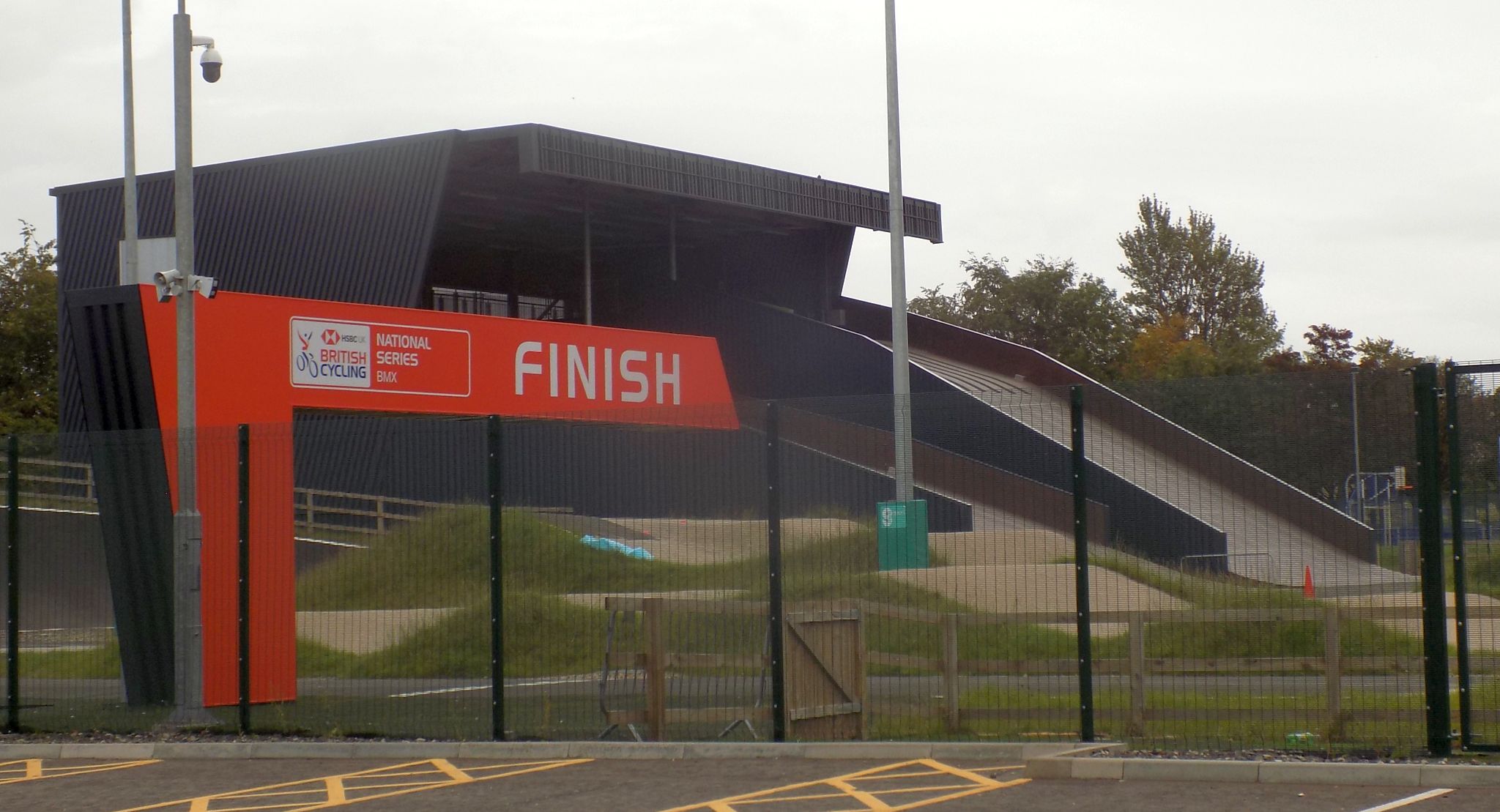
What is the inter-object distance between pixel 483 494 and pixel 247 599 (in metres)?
2.43

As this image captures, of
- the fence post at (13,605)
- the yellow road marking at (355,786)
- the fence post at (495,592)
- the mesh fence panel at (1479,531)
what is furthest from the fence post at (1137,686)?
the fence post at (13,605)

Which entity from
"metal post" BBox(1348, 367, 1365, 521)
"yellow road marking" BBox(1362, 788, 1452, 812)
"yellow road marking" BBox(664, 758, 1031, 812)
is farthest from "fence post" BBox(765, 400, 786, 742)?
"yellow road marking" BBox(1362, 788, 1452, 812)

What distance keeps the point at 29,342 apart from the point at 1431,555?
5011cm

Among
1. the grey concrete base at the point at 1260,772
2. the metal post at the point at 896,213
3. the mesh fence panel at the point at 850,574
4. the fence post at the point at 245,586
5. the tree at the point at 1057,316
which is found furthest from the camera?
the tree at the point at 1057,316

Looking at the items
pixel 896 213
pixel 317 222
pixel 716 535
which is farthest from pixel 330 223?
pixel 716 535

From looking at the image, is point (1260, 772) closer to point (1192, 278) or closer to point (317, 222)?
point (317, 222)

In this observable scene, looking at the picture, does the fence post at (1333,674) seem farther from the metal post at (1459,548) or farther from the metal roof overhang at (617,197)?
the metal roof overhang at (617,197)

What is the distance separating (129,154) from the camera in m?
29.2

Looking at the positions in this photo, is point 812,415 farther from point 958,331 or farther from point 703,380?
point 958,331

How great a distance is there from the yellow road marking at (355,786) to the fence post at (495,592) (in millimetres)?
547

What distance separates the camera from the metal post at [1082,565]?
10.1m

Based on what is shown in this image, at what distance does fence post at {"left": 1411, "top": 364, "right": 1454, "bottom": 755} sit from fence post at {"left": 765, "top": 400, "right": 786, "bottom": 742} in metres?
4.12

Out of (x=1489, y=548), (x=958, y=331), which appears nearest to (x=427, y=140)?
(x=958, y=331)

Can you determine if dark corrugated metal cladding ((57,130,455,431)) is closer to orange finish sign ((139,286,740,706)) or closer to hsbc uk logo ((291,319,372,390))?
orange finish sign ((139,286,740,706))
